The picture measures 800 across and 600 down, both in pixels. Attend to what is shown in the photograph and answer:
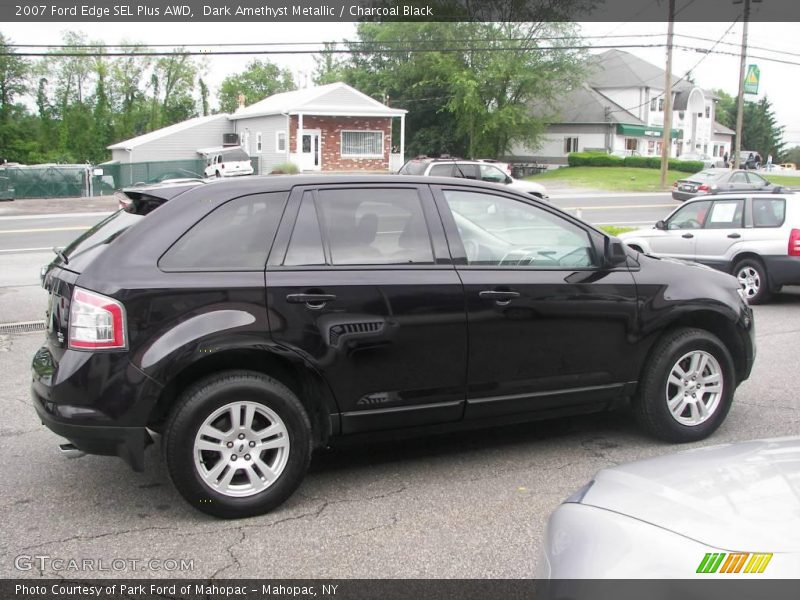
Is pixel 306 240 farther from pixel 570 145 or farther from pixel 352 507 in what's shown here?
pixel 570 145

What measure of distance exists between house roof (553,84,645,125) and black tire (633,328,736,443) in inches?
2441

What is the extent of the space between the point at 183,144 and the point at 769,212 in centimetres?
4527

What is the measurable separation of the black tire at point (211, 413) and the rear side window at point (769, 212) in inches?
352

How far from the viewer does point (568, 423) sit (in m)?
5.89

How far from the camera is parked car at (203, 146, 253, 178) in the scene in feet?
137

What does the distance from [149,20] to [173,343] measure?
46.2 ft

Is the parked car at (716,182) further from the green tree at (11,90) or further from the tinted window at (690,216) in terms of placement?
the green tree at (11,90)

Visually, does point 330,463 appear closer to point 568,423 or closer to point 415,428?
point 415,428

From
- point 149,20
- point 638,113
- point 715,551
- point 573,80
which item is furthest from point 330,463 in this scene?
point 638,113

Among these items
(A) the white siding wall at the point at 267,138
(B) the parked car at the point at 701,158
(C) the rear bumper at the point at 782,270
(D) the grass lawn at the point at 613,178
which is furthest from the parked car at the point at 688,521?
(B) the parked car at the point at 701,158

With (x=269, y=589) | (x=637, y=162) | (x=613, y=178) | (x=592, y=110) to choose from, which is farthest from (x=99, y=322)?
(x=592, y=110)

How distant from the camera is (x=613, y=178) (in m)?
49.7

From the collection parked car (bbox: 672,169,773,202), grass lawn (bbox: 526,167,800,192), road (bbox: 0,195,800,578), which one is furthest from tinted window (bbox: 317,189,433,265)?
grass lawn (bbox: 526,167,800,192)

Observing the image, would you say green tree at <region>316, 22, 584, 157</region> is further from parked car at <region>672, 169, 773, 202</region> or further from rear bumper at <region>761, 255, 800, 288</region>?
rear bumper at <region>761, 255, 800, 288</region>
